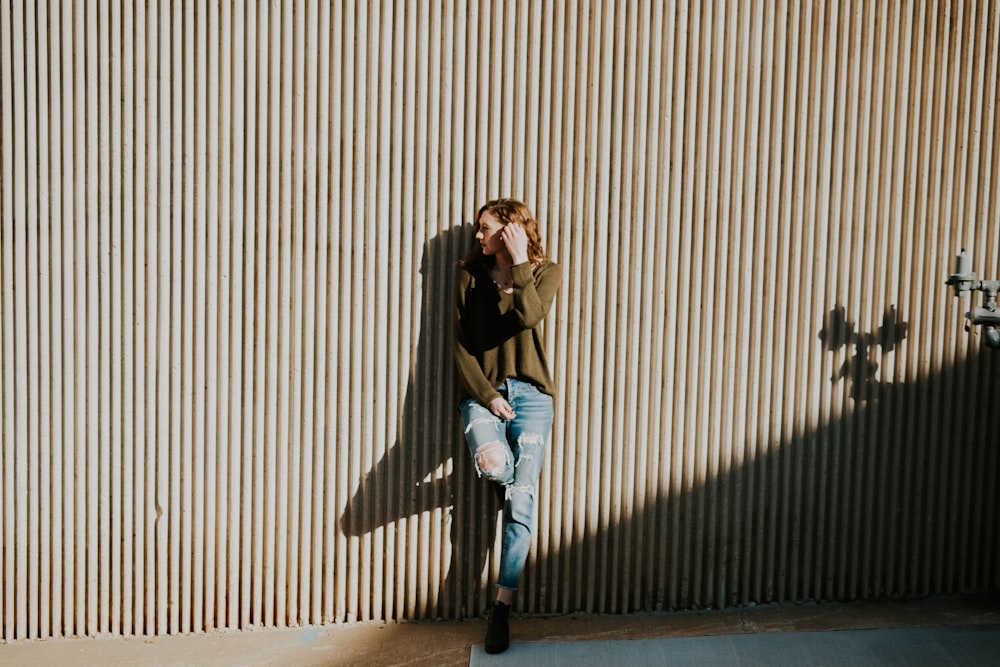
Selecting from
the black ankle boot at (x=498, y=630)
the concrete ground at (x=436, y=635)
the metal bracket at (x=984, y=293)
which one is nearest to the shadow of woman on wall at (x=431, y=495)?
the concrete ground at (x=436, y=635)

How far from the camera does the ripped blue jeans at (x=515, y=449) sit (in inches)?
125

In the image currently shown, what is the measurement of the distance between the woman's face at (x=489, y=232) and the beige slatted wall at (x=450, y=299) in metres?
0.18

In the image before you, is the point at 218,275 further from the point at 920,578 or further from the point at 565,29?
the point at 920,578

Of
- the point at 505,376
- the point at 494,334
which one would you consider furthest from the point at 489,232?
the point at 505,376

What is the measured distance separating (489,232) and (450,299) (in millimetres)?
363

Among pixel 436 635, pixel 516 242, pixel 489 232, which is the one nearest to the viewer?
pixel 516 242

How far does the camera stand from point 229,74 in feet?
10.7

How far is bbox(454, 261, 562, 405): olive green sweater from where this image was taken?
323 centimetres

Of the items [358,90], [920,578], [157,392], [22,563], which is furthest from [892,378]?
[22,563]

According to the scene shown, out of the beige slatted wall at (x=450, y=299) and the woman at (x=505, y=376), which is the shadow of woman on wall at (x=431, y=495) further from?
the woman at (x=505, y=376)

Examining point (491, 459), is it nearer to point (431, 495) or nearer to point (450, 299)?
point (431, 495)

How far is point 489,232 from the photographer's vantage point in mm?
3188

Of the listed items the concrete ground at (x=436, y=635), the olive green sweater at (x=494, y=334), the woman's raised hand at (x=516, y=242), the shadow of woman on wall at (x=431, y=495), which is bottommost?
the concrete ground at (x=436, y=635)

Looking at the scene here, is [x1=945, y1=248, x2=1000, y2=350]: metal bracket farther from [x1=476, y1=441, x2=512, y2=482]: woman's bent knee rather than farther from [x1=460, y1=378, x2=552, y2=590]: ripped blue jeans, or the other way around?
[x1=476, y1=441, x2=512, y2=482]: woman's bent knee
